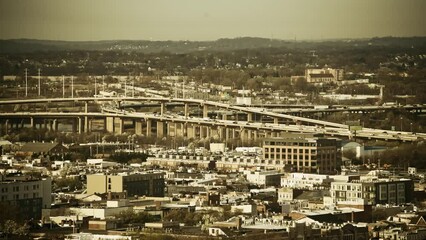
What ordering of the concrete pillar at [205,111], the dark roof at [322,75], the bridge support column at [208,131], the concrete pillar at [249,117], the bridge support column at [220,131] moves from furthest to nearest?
the dark roof at [322,75] < the concrete pillar at [205,111] < the concrete pillar at [249,117] < the bridge support column at [208,131] < the bridge support column at [220,131]

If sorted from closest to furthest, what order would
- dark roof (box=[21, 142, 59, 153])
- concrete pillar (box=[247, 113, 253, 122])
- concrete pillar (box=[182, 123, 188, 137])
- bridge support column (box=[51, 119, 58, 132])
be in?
dark roof (box=[21, 142, 59, 153]) < concrete pillar (box=[182, 123, 188, 137]) < bridge support column (box=[51, 119, 58, 132]) < concrete pillar (box=[247, 113, 253, 122])

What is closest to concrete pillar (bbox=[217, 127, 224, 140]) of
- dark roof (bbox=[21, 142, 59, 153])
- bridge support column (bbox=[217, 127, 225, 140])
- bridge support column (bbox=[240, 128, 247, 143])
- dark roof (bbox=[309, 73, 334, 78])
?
bridge support column (bbox=[217, 127, 225, 140])

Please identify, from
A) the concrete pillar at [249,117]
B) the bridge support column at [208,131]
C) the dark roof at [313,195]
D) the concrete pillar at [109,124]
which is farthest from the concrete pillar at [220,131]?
the dark roof at [313,195]

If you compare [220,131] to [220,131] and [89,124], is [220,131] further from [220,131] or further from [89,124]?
[89,124]

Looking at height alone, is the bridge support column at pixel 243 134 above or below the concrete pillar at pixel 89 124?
above

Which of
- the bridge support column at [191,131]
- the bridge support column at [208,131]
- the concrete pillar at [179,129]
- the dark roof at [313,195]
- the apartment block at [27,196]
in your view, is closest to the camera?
the apartment block at [27,196]

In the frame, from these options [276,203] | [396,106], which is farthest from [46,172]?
[396,106]

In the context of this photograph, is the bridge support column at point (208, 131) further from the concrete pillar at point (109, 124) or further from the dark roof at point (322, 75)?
the dark roof at point (322, 75)

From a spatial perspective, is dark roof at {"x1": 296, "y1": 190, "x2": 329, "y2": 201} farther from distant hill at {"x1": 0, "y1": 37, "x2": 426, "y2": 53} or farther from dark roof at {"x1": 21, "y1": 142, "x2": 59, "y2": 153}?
distant hill at {"x1": 0, "y1": 37, "x2": 426, "y2": 53}
